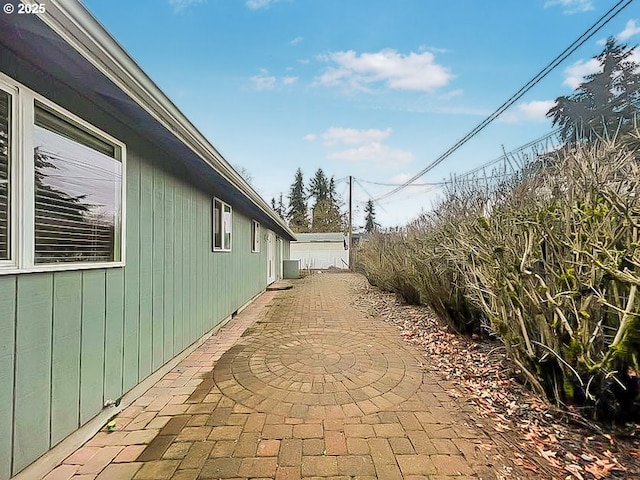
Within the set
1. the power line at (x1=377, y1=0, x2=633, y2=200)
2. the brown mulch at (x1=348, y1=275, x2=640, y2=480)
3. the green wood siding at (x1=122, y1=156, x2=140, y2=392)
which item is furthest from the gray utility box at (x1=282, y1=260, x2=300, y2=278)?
the green wood siding at (x1=122, y1=156, x2=140, y2=392)

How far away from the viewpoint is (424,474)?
2.00m

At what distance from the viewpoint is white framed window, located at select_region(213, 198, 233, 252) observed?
5.79 m

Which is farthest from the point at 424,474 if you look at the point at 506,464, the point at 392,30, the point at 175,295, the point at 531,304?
the point at 392,30

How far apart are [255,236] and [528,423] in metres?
8.26

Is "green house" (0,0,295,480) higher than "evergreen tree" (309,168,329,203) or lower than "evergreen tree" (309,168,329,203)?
lower

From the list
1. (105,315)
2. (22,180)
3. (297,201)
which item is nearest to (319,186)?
(297,201)

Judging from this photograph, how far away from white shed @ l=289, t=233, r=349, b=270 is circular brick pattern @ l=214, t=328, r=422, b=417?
2081 centimetres

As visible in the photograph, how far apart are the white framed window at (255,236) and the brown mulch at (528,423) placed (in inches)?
240

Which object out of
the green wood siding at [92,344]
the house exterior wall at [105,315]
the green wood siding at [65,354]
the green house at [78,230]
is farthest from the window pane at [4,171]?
the green wood siding at [92,344]

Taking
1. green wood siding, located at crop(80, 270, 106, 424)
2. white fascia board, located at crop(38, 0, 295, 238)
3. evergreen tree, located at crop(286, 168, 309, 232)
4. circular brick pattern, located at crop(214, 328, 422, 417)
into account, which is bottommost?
circular brick pattern, located at crop(214, 328, 422, 417)

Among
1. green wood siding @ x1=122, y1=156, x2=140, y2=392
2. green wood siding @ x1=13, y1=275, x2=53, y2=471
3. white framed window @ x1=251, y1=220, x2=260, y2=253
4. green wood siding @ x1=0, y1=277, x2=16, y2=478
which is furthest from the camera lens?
white framed window @ x1=251, y1=220, x2=260, y2=253

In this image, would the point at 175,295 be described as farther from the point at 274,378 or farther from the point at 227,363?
the point at 274,378

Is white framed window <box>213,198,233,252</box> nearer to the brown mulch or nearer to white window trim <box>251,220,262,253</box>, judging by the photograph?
white window trim <box>251,220,262,253</box>

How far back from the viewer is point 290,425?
2572 millimetres
